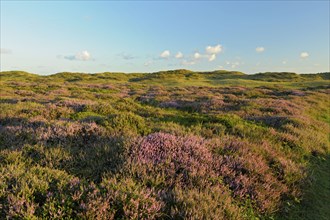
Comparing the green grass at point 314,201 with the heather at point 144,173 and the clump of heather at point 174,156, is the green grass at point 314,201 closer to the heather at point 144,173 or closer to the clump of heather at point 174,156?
the heather at point 144,173

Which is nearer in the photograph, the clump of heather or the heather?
the heather

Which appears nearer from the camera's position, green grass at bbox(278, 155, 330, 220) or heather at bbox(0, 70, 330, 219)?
heather at bbox(0, 70, 330, 219)

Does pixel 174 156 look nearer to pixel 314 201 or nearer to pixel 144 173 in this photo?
pixel 144 173

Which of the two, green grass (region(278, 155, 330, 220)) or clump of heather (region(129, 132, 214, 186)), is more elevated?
clump of heather (region(129, 132, 214, 186))

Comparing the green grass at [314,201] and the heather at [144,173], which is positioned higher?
the heather at [144,173]

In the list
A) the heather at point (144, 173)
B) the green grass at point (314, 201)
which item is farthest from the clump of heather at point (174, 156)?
the green grass at point (314, 201)

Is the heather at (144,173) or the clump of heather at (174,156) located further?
the clump of heather at (174,156)

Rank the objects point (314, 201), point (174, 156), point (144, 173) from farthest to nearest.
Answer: point (314, 201), point (174, 156), point (144, 173)

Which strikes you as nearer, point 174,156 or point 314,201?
point 174,156

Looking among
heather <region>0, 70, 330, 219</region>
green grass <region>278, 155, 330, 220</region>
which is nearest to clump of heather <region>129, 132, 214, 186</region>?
heather <region>0, 70, 330, 219</region>

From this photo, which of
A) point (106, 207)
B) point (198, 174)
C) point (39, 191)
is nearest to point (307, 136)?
point (198, 174)

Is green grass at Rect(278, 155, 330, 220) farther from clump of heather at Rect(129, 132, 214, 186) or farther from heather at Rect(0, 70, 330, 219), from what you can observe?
clump of heather at Rect(129, 132, 214, 186)

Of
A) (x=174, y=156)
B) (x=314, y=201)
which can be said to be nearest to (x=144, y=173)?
(x=174, y=156)

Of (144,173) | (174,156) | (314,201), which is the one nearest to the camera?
(144,173)
